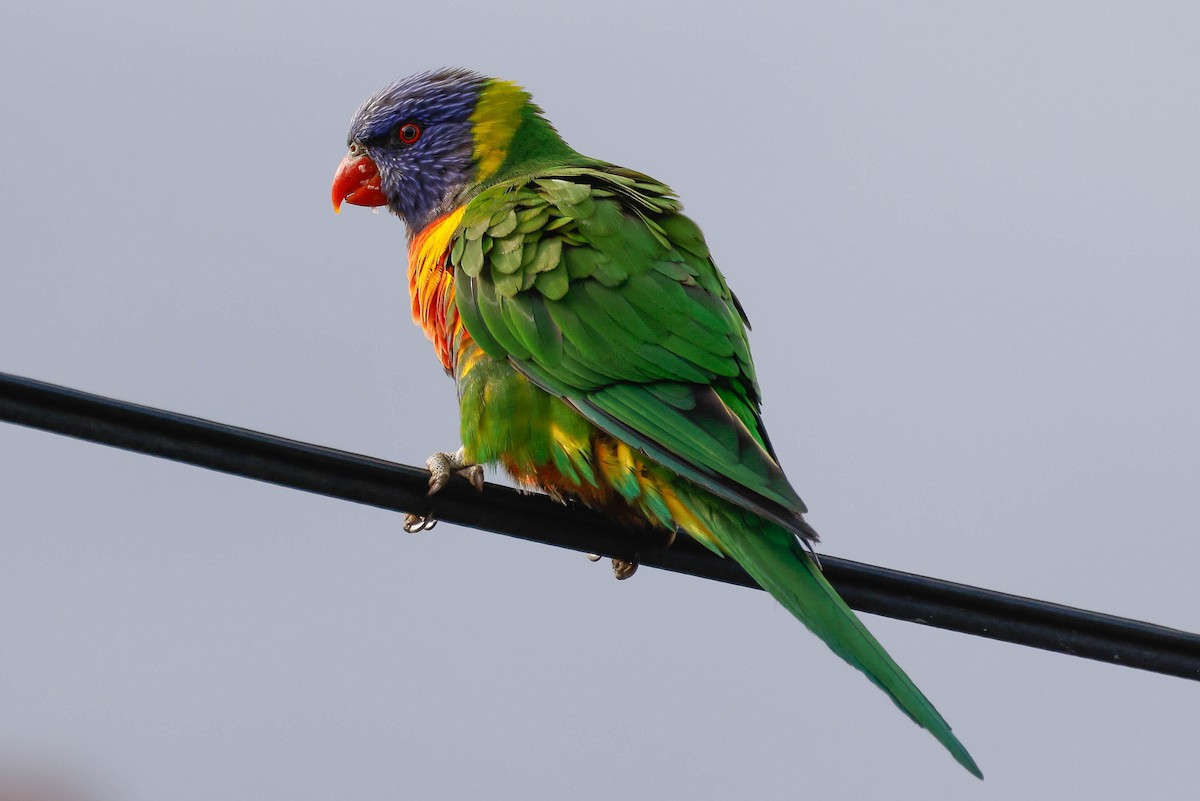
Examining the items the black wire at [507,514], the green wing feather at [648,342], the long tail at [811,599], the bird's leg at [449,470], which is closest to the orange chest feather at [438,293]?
the green wing feather at [648,342]

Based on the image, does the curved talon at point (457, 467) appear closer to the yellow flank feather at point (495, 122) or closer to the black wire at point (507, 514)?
the black wire at point (507, 514)

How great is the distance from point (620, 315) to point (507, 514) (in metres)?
0.78

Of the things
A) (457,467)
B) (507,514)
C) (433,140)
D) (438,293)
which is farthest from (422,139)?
(507,514)

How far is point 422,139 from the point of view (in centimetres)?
494

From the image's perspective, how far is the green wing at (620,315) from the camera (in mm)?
3074

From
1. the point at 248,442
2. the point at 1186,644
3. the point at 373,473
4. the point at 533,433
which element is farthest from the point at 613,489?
the point at 1186,644

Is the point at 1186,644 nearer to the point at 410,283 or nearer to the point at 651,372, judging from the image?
the point at 651,372

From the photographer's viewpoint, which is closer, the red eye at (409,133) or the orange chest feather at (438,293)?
the orange chest feather at (438,293)

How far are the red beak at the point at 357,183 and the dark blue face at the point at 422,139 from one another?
0.05 metres

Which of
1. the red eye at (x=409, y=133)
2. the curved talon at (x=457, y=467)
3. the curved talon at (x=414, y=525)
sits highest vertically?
the red eye at (x=409, y=133)

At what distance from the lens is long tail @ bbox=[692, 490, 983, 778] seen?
2.54 metres

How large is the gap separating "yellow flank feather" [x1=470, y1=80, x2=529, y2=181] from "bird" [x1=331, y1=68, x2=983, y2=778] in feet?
1.91

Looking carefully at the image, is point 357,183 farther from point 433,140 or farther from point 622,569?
point 622,569

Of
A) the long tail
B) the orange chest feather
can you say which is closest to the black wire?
the long tail
